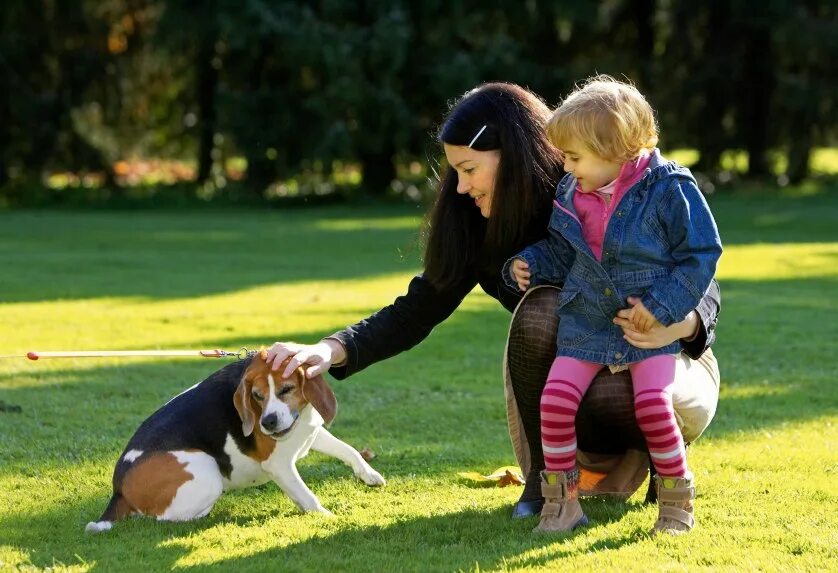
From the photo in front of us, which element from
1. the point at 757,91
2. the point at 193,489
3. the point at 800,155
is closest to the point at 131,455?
the point at 193,489

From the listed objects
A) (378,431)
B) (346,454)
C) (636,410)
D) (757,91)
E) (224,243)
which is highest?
(636,410)

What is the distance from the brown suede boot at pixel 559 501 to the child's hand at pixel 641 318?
635 mm

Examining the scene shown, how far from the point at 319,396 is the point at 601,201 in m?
1.33

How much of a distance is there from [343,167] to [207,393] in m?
22.9

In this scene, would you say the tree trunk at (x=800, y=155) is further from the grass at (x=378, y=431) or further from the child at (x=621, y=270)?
the child at (x=621, y=270)

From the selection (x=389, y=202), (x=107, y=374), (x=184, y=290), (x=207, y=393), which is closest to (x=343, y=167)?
(x=389, y=202)

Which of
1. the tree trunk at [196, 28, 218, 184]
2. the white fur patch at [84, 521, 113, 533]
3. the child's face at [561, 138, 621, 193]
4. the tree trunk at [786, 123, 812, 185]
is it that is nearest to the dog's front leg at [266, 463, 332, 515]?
the white fur patch at [84, 521, 113, 533]

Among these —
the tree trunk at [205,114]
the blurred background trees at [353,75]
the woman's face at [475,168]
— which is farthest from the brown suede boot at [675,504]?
the tree trunk at [205,114]

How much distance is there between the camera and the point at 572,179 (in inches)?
199

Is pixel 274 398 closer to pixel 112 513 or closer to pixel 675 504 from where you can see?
pixel 112 513

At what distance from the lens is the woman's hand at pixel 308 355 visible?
5.00m

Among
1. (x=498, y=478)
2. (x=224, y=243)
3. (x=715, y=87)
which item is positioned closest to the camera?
(x=498, y=478)

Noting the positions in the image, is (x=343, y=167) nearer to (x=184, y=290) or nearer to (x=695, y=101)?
(x=695, y=101)

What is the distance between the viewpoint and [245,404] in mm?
5117
